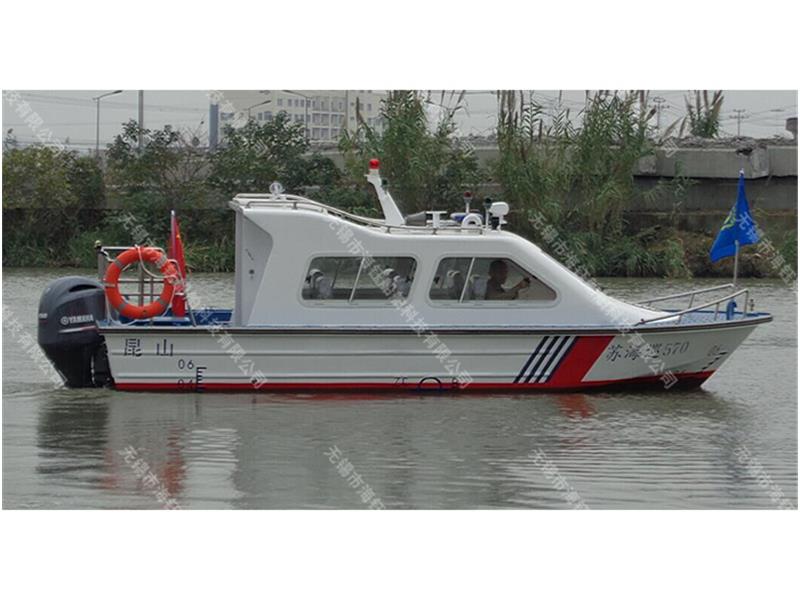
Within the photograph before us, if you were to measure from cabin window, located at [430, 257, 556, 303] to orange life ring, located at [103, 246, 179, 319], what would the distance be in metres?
2.63

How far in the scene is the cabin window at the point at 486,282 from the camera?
1429cm

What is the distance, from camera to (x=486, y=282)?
1434 centimetres

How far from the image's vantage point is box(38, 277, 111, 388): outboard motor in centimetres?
1435

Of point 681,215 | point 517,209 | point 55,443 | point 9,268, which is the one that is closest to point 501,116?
point 517,209

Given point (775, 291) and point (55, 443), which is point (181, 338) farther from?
point (775, 291)

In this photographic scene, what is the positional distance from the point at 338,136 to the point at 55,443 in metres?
23.2

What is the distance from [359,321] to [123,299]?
242cm

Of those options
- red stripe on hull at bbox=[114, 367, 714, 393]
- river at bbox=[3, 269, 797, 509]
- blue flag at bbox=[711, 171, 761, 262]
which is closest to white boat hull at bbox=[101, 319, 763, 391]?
red stripe on hull at bbox=[114, 367, 714, 393]

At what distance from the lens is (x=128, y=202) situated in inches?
1377

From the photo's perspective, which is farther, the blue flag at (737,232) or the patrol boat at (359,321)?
the blue flag at (737,232)

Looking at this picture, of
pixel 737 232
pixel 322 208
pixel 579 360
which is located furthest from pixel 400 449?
pixel 737 232

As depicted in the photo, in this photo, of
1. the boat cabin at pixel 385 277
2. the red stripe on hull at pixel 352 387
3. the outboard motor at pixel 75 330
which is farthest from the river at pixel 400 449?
the boat cabin at pixel 385 277

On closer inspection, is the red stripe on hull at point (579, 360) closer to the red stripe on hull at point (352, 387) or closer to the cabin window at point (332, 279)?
the red stripe on hull at point (352, 387)

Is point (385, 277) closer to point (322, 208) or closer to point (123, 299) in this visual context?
point (322, 208)
